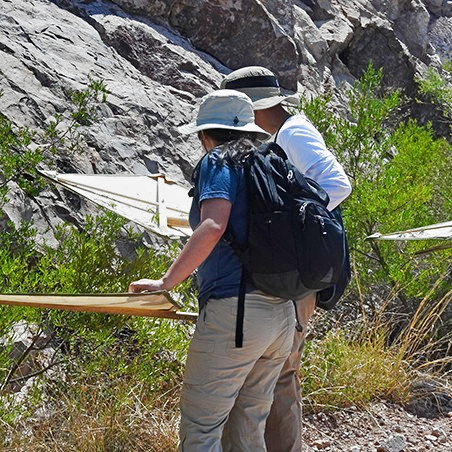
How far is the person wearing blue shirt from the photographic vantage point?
3.02 meters

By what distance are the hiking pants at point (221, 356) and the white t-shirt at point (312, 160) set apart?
618 millimetres

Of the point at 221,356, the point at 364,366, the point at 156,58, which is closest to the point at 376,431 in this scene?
the point at 364,366

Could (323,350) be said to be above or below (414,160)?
below

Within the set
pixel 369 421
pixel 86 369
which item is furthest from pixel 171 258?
pixel 369 421

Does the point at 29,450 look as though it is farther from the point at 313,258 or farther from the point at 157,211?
the point at 313,258

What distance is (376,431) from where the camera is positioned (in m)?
Answer: 5.23

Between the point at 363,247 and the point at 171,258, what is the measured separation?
255cm

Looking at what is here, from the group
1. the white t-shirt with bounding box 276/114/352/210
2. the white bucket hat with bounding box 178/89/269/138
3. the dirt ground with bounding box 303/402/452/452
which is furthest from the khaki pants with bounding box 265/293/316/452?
the dirt ground with bounding box 303/402/452/452

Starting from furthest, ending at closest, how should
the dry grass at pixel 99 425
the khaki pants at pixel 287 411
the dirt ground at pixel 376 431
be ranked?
the dirt ground at pixel 376 431, the dry grass at pixel 99 425, the khaki pants at pixel 287 411

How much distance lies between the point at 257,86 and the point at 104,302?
1255 mm

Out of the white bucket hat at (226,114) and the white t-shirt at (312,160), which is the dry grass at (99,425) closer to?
the white t-shirt at (312,160)

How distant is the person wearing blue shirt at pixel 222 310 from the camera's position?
9.92ft

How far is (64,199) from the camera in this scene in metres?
5.58

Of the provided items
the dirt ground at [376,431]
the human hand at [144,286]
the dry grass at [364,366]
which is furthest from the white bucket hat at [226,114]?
the dry grass at [364,366]
